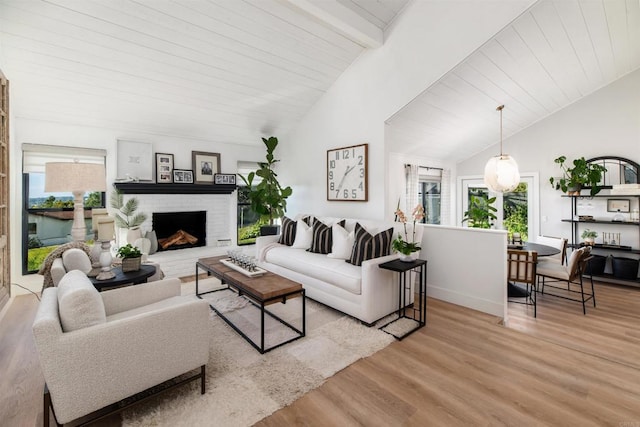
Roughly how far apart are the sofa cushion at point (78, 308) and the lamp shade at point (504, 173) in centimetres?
416

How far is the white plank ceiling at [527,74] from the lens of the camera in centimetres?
306

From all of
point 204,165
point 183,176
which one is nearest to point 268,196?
point 204,165

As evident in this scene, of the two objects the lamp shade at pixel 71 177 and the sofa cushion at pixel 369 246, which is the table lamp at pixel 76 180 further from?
the sofa cushion at pixel 369 246

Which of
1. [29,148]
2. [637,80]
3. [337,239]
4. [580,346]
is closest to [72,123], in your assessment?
[29,148]

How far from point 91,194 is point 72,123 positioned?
101cm

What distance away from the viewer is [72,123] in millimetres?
4090

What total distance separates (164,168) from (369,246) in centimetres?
371

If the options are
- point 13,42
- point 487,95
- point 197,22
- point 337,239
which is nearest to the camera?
point 13,42

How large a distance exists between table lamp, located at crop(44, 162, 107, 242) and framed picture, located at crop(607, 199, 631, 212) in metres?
7.14

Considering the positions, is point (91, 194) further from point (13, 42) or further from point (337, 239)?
point (337, 239)

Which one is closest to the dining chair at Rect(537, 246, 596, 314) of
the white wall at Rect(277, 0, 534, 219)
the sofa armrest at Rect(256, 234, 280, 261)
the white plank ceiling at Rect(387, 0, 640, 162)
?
the white wall at Rect(277, 0, 534, 219)

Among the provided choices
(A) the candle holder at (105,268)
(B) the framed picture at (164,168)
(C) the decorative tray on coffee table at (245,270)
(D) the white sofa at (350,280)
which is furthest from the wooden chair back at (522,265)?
(B) the framed picture at (164,168)

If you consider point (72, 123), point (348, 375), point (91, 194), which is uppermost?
point (72, 123)

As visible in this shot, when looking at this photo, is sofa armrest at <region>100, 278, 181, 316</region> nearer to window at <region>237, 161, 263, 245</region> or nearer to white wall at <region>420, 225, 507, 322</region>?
white wall at <region>420, 225, 507, 322</region>
